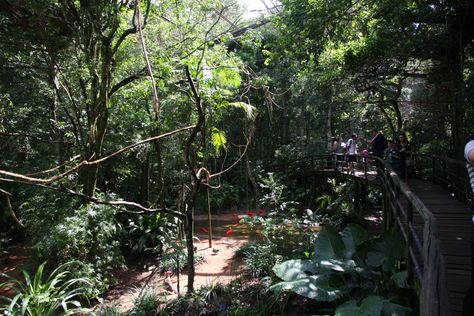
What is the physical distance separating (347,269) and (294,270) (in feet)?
2.45

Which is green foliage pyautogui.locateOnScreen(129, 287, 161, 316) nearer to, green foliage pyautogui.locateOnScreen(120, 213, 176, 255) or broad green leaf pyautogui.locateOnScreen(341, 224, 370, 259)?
green foliage pyautogui.locateOnScreen(120, 213, 176, 255)

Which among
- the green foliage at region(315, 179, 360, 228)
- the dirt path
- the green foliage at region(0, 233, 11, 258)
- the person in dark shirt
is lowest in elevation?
the dirt path

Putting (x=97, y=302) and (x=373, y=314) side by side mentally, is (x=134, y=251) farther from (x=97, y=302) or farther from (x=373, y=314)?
(x=373, y=314)

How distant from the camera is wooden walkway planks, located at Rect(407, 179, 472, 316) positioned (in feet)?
10.4

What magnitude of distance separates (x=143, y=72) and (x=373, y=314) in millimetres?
5575

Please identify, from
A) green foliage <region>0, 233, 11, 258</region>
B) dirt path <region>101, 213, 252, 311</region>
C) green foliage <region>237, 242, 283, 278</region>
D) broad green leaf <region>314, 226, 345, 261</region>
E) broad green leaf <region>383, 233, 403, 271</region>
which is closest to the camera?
broad green leaf <region>383, 233, 403, 271</region>

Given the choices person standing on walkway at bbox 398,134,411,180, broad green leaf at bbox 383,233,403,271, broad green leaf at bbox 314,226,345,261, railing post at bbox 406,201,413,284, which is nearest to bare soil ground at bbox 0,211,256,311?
broad green leaf at bbox 314,226,345,261

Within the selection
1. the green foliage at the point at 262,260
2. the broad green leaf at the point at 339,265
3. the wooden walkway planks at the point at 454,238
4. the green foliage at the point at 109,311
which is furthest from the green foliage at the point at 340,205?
the green foliage at the point at 109,311

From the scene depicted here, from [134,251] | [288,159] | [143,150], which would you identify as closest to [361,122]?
[288,159]

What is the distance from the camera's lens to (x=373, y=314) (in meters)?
3.12

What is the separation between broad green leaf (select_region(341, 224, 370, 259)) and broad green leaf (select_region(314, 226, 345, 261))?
0.27 ft

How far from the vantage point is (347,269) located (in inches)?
155

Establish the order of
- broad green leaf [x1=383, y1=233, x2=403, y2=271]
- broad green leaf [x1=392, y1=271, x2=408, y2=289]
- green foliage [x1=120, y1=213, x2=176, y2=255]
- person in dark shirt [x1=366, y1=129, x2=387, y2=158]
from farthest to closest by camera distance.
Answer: person in dark shirt [x1=366, y1=129, x2=387, y2=158] < green foliage [x1=120, y1=213, x2=176, y2=255] < broad green leaf [x1=383, y1=233, x2=403, y2=271] < broad green leaf [x1=392, y1=271, x2=408, y2=289]

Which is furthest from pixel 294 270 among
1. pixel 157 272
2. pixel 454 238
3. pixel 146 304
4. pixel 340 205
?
pixel 340 205
